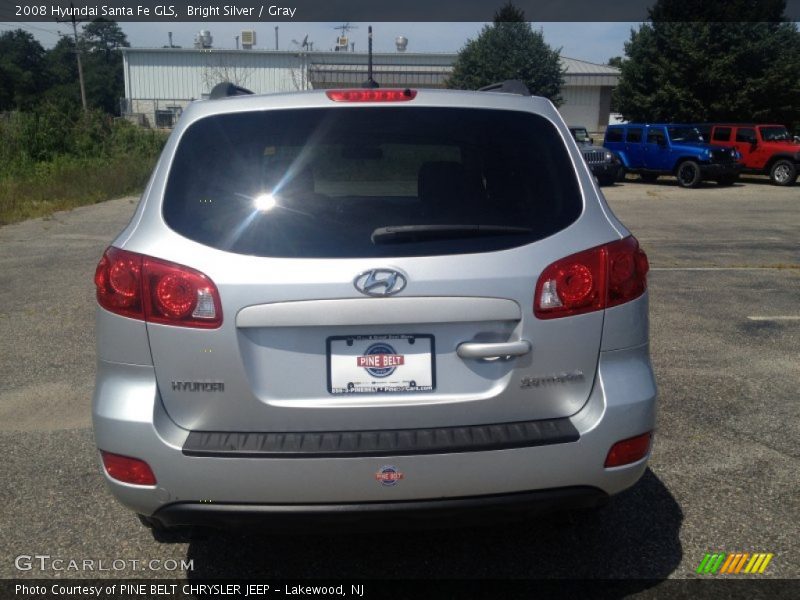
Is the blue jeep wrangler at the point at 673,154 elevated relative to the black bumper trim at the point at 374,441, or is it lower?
lower

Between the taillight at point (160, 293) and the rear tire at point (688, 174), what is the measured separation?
25273mm

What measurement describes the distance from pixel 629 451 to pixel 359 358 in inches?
39.1

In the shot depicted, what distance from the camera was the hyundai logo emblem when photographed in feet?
8.45

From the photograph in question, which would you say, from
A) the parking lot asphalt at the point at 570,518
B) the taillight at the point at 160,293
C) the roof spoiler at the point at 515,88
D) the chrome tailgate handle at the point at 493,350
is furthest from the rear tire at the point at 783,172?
the taillight at the point at 160,293

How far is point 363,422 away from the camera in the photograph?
2.63 m

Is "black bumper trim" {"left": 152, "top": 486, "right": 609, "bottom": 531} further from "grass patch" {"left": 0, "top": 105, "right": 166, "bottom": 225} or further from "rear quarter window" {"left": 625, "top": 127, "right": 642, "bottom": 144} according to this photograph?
"rear quarter window" {"left": 625, "top": 127, "right": 642, "bottom": 144}

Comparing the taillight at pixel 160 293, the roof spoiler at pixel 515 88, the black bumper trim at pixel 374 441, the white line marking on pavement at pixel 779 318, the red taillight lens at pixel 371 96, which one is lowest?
the white line marking on pavement at pixel 779 318

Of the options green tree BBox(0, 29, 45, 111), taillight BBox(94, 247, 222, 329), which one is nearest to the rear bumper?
taillight BBox(94, 247, 222, 329)

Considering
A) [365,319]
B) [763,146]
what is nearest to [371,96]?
[365,319]

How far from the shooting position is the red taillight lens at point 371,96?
294cm

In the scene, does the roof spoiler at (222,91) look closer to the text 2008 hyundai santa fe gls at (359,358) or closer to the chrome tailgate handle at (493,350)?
the text 2008 hyundai santa fe gls at (359,358)

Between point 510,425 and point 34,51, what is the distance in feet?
334

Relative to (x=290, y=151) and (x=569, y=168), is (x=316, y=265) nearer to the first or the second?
(x=290, y=151)

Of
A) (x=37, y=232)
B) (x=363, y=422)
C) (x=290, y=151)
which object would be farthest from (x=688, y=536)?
(x=37, y=232)
